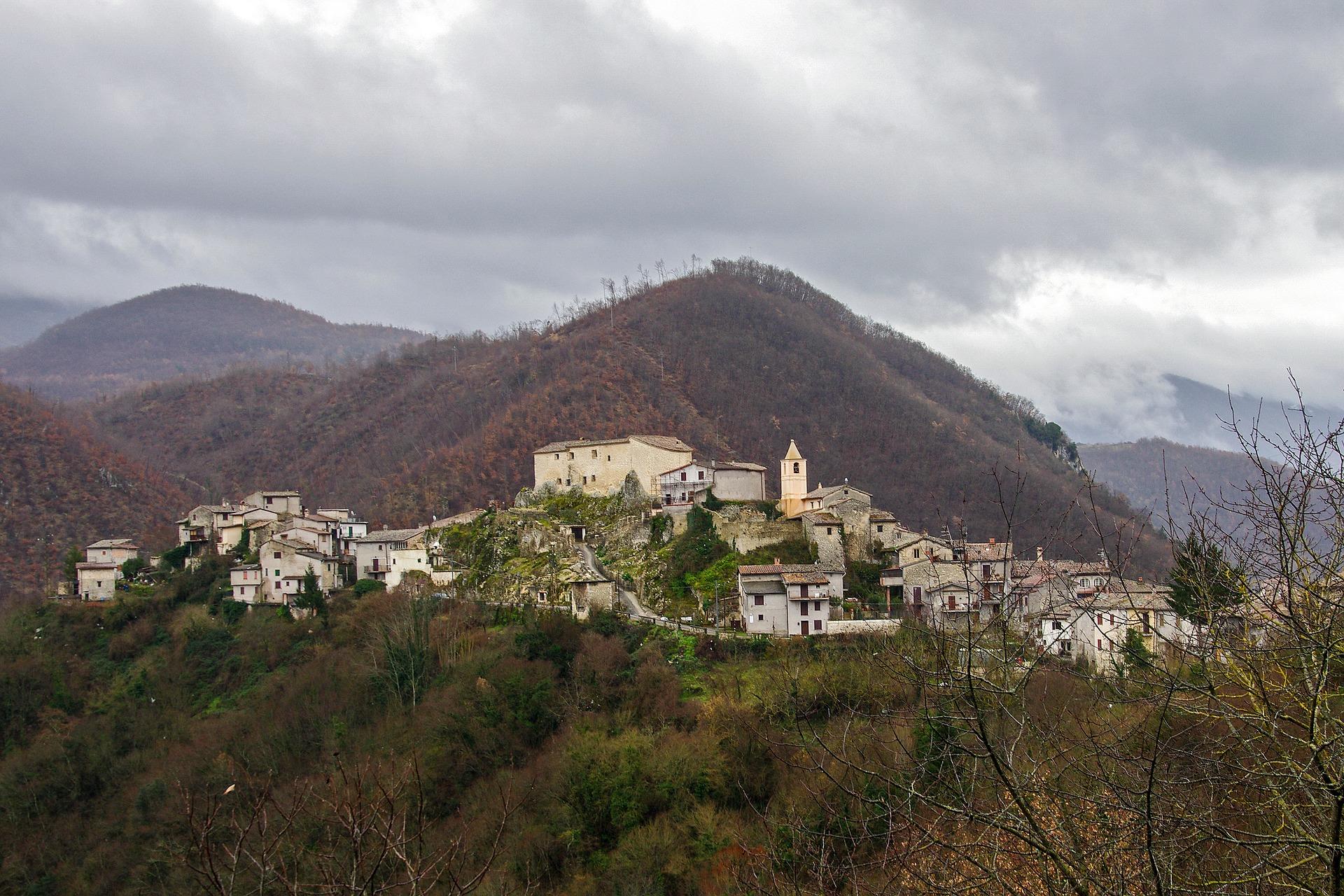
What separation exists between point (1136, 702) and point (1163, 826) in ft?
2.86

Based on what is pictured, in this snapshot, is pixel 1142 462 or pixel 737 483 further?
pixel 1142 462

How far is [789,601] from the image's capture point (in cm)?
4000

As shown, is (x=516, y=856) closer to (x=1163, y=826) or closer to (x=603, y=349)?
(x=1163, y=826)

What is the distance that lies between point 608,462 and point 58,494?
72.4 m

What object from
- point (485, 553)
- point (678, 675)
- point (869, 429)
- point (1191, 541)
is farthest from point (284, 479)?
point (1191, 541)

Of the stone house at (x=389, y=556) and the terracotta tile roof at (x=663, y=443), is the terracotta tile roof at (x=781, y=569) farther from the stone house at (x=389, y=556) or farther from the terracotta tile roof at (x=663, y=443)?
the stone house at (x=389, y=556)

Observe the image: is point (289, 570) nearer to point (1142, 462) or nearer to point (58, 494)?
point (58, 494)

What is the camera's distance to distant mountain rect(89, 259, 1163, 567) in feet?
305

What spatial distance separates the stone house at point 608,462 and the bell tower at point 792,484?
197 inches

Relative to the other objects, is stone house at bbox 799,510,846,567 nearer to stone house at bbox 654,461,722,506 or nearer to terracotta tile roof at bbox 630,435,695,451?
stone house at bbox 654,461,722,506

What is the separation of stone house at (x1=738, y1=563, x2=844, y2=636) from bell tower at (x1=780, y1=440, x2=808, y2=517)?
6.11 metres

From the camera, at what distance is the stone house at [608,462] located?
165 feet

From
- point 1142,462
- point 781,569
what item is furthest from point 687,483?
point 1142,462

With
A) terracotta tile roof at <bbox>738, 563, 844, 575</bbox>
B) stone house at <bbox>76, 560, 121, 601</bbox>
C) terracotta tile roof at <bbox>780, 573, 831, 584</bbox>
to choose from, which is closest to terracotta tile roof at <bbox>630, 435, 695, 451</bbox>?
terracotta tile roof at <bbox>738, 563, 844, 575</bbox>
